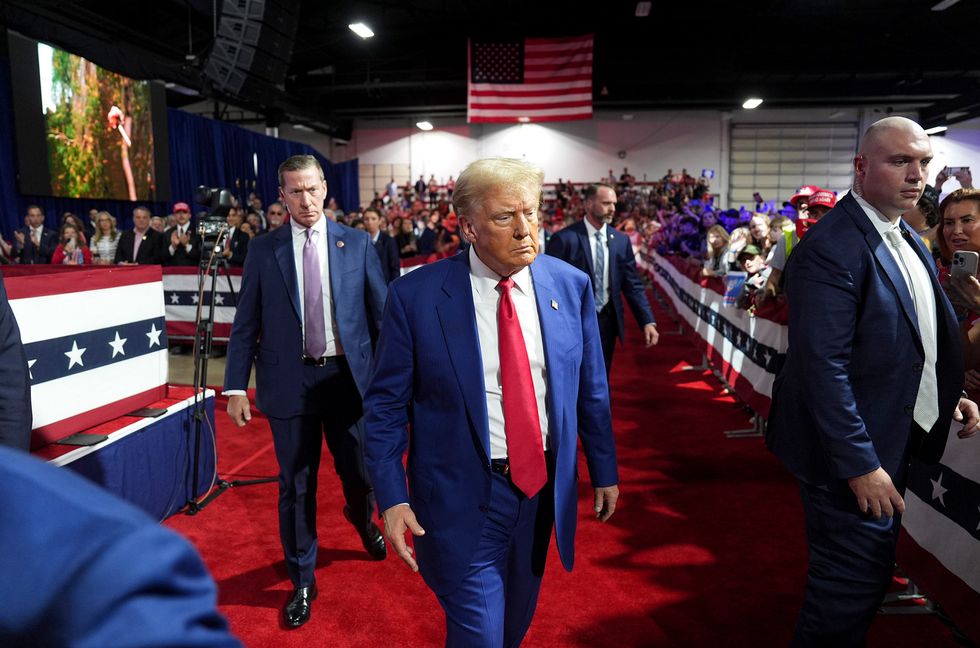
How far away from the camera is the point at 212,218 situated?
388 cm

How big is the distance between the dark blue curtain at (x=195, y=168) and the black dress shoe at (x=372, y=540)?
11373mm

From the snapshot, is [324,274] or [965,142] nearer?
[324,274]

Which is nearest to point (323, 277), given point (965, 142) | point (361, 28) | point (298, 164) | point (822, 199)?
point (298, 164)

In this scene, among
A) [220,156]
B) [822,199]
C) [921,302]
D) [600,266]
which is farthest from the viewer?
[220,156]

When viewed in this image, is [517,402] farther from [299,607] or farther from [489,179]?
[299,607]

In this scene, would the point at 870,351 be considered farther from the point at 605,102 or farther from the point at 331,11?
the point at 605,102

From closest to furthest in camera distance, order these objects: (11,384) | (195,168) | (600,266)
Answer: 1. (11,384)
2. (600,266)
3. (195,168)

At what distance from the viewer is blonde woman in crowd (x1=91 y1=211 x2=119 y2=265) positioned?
9547mm

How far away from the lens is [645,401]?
6527 millimetres

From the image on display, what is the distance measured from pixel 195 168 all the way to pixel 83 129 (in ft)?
15.1

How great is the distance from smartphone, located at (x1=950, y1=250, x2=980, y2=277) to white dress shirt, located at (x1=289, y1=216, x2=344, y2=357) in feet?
7.28

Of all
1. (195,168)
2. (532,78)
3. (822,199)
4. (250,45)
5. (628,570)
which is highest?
(532,78)

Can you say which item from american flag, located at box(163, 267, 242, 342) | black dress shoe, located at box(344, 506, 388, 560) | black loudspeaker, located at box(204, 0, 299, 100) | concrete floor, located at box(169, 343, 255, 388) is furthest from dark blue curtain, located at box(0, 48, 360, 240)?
black dress shoe, located at box(344, 506, 388, 560)

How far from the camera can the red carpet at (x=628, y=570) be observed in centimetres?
273
